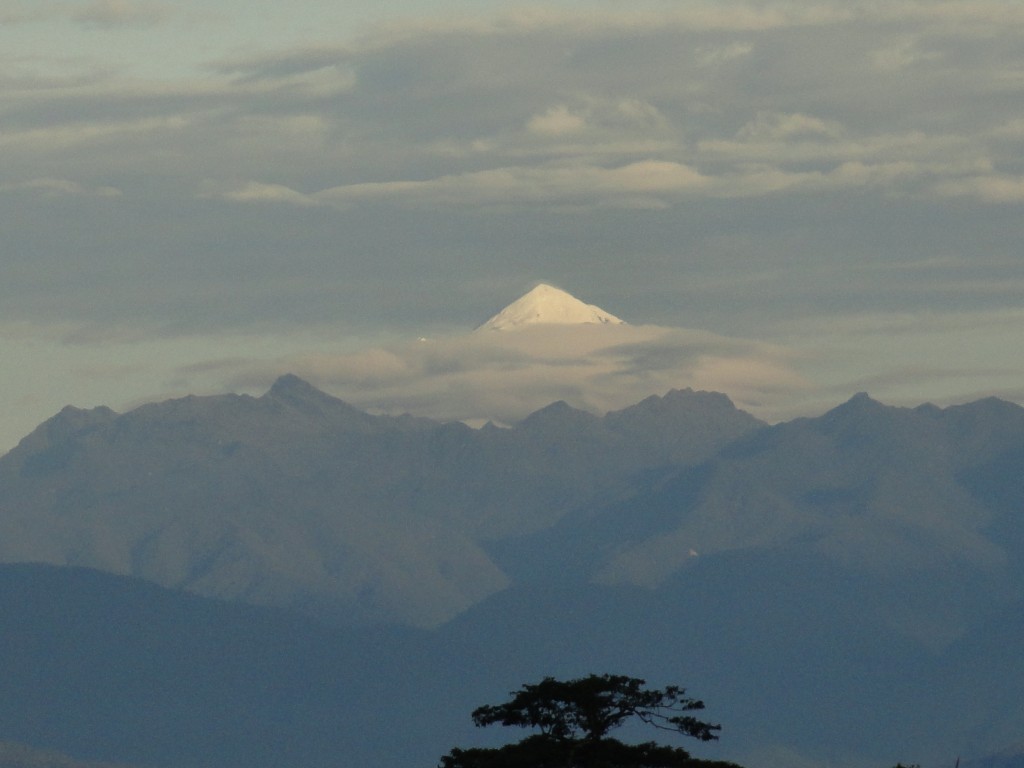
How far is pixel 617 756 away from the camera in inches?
3083

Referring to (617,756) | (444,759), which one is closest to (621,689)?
(617,756)

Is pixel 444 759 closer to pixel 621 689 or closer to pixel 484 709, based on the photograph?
pixel 484 709

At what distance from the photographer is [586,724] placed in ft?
261

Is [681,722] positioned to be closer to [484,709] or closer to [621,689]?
[621,689]

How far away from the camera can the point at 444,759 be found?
80.2 metres

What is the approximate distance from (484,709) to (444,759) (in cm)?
249

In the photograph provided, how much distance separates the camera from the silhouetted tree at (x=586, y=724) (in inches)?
3083

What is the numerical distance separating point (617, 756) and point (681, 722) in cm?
275

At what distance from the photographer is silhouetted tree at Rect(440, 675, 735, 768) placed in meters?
78.3

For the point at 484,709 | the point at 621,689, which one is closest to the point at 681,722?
the point at 621,689

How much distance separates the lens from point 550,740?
79.2 meters

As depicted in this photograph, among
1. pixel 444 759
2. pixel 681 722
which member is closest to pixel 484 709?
pixel 444 759

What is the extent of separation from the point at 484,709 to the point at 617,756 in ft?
19.3

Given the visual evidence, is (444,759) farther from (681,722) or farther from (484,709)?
(681,722)
